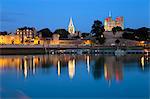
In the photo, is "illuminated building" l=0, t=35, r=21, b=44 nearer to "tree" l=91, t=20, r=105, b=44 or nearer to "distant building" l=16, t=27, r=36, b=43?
"distant building" l=16, t=27, r=36, b=43

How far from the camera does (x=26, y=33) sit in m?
103

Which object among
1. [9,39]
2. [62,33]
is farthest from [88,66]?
[62,33]

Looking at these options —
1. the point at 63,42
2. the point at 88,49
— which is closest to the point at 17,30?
the point at 63,42

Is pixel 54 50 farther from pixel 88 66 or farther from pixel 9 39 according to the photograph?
pixel 88 66

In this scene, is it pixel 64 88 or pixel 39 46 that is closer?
pixel 64 88

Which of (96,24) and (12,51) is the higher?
(96,24)

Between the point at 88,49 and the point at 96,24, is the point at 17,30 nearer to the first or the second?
the point at 96,24

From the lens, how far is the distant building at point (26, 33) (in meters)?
99.5

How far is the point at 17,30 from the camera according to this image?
344 ft

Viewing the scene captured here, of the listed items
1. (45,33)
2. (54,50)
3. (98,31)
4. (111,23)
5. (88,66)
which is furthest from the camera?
(111,23)

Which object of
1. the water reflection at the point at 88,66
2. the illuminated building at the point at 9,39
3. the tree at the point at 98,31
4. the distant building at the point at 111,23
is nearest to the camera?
the water reflection at the point at 88,66

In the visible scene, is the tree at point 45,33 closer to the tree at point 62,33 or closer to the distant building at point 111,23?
the tree at point 62,33

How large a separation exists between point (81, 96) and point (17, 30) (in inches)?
3604

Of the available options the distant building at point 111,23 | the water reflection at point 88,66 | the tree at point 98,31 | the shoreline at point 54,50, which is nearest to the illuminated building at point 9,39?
the shoreline at point 54,50
